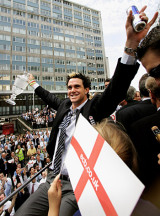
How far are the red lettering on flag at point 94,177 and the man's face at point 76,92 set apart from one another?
40.1 inches

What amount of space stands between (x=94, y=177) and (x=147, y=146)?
0.70 m

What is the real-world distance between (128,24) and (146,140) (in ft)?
3.31

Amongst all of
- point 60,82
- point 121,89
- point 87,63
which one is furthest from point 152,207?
point 87,63

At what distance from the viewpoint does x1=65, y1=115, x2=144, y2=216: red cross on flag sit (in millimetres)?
485

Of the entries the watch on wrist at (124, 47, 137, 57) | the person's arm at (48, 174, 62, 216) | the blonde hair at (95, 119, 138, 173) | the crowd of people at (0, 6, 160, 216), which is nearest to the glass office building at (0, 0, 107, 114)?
the crowd of people at (0, 6, 160, 216)

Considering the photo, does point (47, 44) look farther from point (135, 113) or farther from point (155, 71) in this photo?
point (155, 71)

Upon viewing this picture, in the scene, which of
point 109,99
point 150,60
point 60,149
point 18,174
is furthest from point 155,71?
point 18,174

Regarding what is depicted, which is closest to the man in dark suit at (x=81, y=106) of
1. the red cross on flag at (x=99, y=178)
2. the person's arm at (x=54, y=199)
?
the person's arm at (x=54, y=199)

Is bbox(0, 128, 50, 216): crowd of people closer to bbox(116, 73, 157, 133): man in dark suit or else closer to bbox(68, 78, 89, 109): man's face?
bbox(116, 73, 157, 133): man in dark suit

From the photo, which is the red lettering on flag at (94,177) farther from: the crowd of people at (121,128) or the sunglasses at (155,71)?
the sunglasses at (155,71)

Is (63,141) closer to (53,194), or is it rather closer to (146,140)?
(53,194)

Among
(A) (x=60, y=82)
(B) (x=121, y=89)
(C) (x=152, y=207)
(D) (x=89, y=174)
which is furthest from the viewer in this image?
(A) (x=60, y=82)

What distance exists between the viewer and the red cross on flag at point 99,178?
485mm

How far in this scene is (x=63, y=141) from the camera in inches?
65.9
